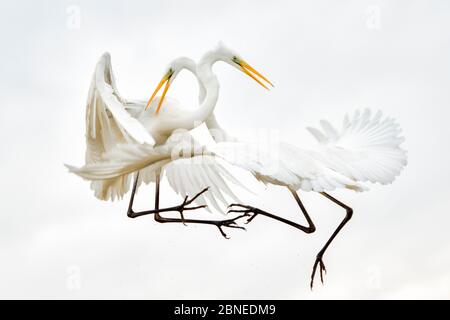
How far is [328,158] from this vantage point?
6098 millimetres

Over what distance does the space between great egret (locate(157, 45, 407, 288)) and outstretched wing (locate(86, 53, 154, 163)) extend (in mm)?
731

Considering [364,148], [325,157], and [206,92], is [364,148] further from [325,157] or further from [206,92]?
[206,92]

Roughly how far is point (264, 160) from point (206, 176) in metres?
1.66

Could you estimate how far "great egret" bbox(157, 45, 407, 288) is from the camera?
5.32 meters

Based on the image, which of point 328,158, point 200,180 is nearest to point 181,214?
point 200,180

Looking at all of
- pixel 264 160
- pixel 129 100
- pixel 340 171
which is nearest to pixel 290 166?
pixel 264 160

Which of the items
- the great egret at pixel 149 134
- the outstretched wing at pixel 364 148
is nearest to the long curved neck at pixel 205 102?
the great egret at pixel 149 134

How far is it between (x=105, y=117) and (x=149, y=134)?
1.19 ft

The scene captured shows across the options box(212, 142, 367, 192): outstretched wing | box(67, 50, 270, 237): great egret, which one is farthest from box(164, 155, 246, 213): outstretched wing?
Answer: box(212, 142, 367, 192): outstretched wing

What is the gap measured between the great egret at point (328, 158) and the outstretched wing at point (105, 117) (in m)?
0.73

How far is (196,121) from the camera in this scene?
21.4ft

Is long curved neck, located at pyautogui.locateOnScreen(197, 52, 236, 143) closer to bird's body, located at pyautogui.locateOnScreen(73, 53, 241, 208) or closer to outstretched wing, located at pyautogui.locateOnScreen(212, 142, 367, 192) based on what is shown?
bird's body, located at pyautogui.locateOnScreen(73, 53, 241, 208)

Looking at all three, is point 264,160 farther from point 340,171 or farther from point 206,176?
point 206,176

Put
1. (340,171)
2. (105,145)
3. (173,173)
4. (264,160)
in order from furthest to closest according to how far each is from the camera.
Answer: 1. (173,173)
2. (105,145)
3. (340,171)
4. (264,160)
